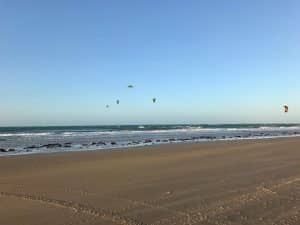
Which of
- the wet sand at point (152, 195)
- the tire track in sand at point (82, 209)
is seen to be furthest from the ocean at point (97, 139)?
the tire track in sand at point (82, 209)

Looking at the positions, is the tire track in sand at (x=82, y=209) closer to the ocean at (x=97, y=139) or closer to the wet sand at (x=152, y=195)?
the wet sand at (x=152, y=195)

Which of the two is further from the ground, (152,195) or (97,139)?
(97,139)

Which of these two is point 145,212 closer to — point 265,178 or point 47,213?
point 47,213

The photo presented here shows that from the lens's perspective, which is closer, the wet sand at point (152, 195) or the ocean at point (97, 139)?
the wet sand at point (152, 195)

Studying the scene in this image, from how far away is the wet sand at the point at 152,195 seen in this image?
7496mm

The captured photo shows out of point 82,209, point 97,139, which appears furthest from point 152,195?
point 97,139

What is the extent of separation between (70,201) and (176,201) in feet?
7.69

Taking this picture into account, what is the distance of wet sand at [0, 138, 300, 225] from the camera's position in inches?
295

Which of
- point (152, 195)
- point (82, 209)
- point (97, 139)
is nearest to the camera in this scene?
point (82, 209)

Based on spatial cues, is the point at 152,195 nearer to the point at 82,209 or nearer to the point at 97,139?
the point at 82,209

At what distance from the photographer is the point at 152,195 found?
9625 millimetres

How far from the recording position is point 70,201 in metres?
9.08

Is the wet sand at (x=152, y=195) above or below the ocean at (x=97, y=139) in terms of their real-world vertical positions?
below

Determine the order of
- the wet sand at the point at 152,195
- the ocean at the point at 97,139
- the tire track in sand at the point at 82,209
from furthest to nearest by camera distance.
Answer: the ocean at the point at 97,139 < the wet sand at the point at 152,195 < the tire track in sand at the point at 82,209
